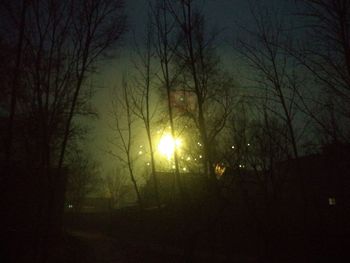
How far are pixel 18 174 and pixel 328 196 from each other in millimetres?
25224

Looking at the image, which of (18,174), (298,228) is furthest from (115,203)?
(298,228)

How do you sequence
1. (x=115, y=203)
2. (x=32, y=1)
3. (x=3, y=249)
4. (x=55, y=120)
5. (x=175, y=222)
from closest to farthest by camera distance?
(x=32, y=1) < (x=55, y=120) < (x=3, y=249) < (x=175, y=222) < (x=115, y=203)

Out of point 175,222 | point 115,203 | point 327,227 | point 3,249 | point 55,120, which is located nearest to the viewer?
point 55,120

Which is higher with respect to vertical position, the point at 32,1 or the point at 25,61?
the point at 32,1

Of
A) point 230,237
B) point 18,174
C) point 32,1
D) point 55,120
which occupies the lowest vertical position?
point 230,237

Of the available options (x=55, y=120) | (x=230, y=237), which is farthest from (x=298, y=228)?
(x=55, y=120)

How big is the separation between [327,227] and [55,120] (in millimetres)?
11602

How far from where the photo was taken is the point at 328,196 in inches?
1088

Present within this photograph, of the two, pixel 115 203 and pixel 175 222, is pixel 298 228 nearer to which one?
pixel 175 222

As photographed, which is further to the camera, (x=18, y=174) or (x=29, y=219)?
(x=29, y=219)

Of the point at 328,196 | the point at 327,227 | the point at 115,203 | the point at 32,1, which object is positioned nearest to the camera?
the point at 32,1

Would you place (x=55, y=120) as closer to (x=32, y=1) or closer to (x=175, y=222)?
(x=32, y=1)

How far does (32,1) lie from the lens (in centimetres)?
991

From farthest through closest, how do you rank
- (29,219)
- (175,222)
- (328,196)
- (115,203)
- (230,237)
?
(115,203) < (328,196) < (29,219) < (175,222) < (230,237)
